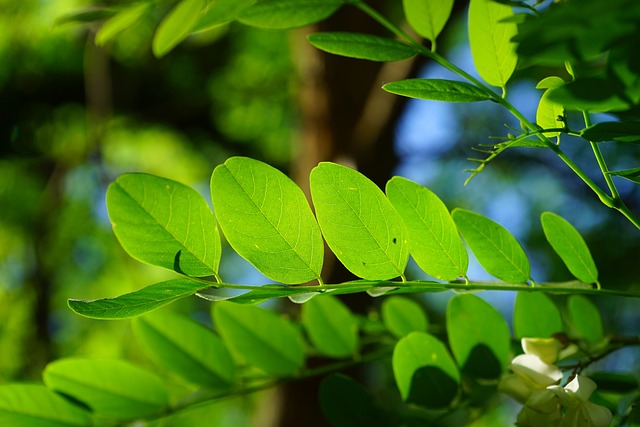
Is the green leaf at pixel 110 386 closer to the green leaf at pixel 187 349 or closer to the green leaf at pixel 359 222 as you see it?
the green leaf at pixel 187 349

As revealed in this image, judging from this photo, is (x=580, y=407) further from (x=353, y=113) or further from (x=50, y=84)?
(x=50, y=84)

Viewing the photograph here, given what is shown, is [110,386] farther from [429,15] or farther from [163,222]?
[429,15]

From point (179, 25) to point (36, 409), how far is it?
0.25 m

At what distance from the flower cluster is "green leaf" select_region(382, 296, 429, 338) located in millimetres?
156

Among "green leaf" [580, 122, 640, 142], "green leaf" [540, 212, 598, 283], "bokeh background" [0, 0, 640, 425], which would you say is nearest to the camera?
"green leaf" [580, 122, 640, 142]

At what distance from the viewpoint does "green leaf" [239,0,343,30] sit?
380 mm

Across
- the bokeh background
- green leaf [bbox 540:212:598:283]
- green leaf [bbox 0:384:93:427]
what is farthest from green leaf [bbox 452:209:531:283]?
the bokeh background

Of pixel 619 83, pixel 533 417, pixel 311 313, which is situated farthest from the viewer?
pixel 311 313

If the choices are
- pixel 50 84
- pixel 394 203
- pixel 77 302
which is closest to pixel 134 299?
pixel 77 302

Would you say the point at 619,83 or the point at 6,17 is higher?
the point at 6,17

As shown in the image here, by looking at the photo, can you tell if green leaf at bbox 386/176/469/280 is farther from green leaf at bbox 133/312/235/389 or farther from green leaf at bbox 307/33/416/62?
green leaf at bbox 133/312/235/389

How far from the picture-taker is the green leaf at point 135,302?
272mm

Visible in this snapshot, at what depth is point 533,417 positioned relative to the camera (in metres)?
0.34

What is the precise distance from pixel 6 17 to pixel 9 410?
98.9 inches
